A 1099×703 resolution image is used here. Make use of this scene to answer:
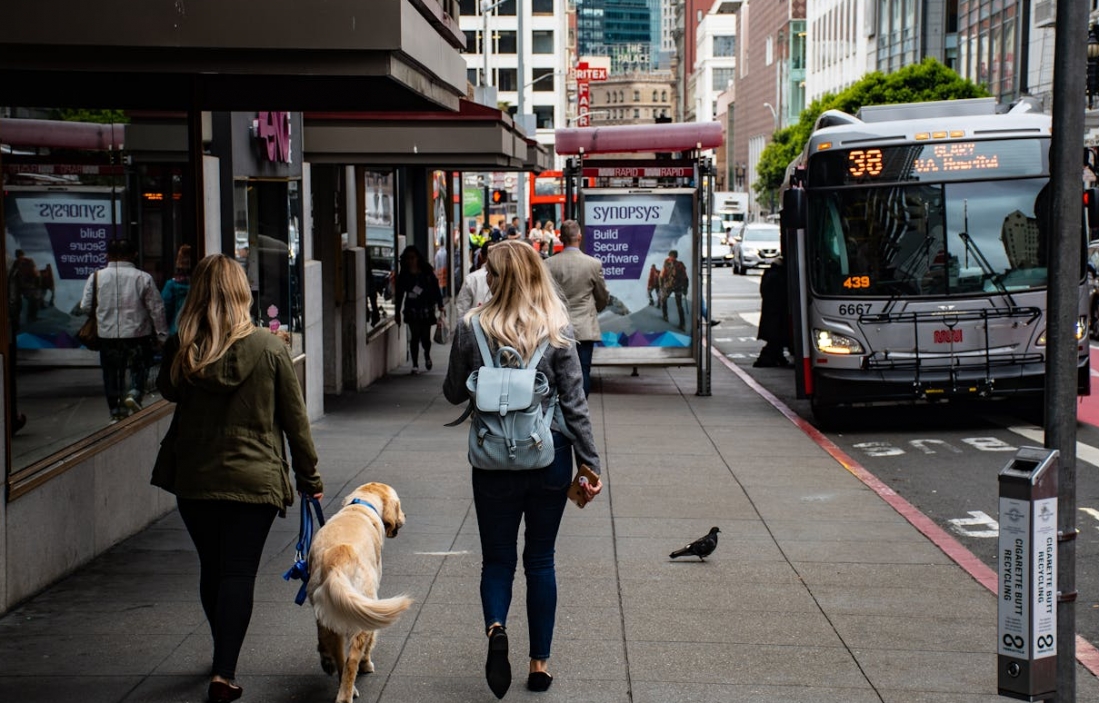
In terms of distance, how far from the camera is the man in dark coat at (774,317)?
21641 mm

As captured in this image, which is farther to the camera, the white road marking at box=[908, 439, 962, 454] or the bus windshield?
the bus windshield

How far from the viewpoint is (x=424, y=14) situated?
28.4 ft

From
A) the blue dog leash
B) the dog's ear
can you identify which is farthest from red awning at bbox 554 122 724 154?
the blue dog leash

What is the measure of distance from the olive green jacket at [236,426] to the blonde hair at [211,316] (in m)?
0.05

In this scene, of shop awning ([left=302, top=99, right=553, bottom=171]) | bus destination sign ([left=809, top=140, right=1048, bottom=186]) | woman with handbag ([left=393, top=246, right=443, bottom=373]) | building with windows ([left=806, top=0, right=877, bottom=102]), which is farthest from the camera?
building with windows ([left=806, top=0, right=877, bottom=102])

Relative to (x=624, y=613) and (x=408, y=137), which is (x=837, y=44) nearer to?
(x=408, y=137)

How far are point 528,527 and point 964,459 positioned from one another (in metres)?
8.12

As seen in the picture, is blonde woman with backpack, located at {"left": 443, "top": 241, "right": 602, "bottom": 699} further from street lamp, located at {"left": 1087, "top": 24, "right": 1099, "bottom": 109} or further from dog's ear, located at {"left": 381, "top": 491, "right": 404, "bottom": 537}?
street lamp, located at {"left": 1087, "top": 24, "right": 1099, "bottom": 109}

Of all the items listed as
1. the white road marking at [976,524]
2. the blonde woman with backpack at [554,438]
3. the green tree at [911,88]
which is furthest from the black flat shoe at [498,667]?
the green tree at [911,88]

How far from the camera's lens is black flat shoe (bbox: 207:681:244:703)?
5.39 m

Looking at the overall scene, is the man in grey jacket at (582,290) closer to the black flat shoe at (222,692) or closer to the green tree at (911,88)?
the black flat shoe at (222,692)

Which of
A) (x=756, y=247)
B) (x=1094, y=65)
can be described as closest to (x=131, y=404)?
(x=1094, y=65)

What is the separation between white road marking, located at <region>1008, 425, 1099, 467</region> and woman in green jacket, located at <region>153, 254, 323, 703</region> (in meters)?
8.96

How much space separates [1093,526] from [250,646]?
6.07m
